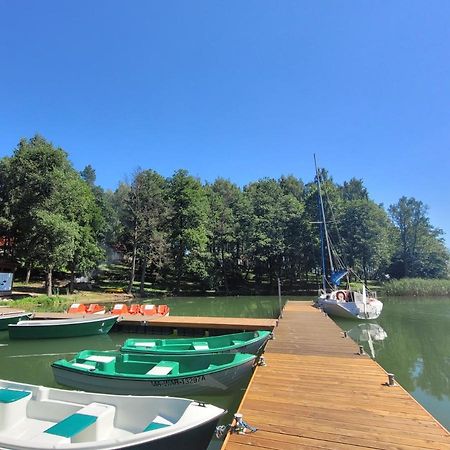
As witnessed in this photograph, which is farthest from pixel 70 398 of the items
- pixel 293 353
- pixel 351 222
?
pixel 351 222

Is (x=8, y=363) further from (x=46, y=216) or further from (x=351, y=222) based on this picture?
(x=351, y=222)

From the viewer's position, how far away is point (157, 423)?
13.9 feet

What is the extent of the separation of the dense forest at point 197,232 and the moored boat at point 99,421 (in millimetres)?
25780

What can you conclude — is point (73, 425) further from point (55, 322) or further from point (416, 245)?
point (416, 245)

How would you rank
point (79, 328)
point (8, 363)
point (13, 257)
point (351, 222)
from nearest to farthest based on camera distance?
point (8, 363) → point (79, 328) → point (13, 257) → point (351, 222)

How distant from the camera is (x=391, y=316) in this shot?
20828mm

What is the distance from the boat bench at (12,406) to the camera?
457cm

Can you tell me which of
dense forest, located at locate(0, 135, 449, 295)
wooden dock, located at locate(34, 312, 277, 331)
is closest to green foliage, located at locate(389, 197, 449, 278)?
dense forest, located at locate(0, 135, 449, 295)

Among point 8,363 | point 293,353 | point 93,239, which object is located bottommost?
point 8,363

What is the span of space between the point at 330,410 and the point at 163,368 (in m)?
4.01

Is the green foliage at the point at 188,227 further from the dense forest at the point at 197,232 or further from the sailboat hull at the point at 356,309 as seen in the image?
the sailboat hull at the point at 356,309

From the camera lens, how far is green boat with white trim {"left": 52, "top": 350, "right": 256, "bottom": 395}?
280 inches

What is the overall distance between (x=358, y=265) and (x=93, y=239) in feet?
103

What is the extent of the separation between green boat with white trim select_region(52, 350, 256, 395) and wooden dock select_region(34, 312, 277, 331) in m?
5.55
